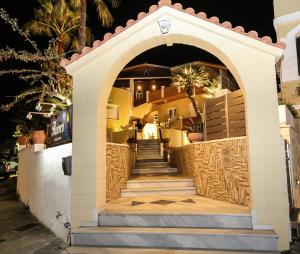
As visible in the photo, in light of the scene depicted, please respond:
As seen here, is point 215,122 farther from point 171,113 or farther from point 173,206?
point 171,113

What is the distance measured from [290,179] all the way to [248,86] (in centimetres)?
230

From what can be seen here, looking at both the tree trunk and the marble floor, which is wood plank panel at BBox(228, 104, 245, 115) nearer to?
the marble floor

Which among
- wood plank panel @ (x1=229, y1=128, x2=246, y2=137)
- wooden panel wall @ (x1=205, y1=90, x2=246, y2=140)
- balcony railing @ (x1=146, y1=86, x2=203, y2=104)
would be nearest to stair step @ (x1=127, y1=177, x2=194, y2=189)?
wooden panel wall @ (x1=205, y1=90, x2=246, y2=140)

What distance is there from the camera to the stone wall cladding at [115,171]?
6.82m

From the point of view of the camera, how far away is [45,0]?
44.0ft

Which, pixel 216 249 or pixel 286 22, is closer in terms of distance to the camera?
pixel 216 249

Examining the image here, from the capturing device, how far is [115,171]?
7312mm

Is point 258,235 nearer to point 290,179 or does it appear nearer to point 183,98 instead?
point 290,179

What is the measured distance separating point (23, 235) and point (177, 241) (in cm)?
485

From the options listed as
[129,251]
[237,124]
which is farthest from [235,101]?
[129,251]

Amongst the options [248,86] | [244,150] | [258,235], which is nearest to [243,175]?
[244,150]

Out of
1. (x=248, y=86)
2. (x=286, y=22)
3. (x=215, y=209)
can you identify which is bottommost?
(x=215, y=209)

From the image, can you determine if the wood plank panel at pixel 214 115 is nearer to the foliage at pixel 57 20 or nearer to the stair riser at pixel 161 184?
the stair riser at pixel 161 184

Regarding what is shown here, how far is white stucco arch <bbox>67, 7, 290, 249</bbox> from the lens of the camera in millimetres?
5160
